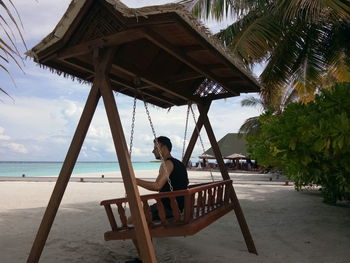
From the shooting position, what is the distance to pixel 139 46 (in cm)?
477

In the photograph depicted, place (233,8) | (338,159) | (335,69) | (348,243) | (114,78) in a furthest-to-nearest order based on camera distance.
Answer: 1. (335,69)
2. (233,8)
3. (348,243)
4. (338,159)
5. (114,78)

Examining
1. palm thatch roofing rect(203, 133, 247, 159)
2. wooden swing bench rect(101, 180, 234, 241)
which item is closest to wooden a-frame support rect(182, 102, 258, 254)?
wooden swing bench rect(101, 180, 234, 241)

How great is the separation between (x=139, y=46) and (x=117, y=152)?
199cm

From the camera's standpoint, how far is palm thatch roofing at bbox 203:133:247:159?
4191 centimetres

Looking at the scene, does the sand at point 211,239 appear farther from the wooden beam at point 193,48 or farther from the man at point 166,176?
the wooden beam at point 193,48

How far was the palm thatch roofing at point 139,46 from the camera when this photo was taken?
321 cm

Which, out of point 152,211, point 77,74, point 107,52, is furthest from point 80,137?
point 77,74

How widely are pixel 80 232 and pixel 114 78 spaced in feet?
10.6

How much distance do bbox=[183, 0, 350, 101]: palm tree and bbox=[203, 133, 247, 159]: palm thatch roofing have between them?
30.2m

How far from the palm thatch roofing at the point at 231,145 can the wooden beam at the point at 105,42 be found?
37550 millimetres

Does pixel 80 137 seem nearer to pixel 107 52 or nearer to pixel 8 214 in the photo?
pixel 107 52

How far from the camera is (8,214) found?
865 centimetres

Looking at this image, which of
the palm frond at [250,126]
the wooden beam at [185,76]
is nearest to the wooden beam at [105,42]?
the wooden beam at [185,76]

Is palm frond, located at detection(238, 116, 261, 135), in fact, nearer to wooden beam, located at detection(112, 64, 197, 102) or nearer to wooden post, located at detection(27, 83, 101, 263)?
wooden beam, located at detection(112, 64, 197, 102)
